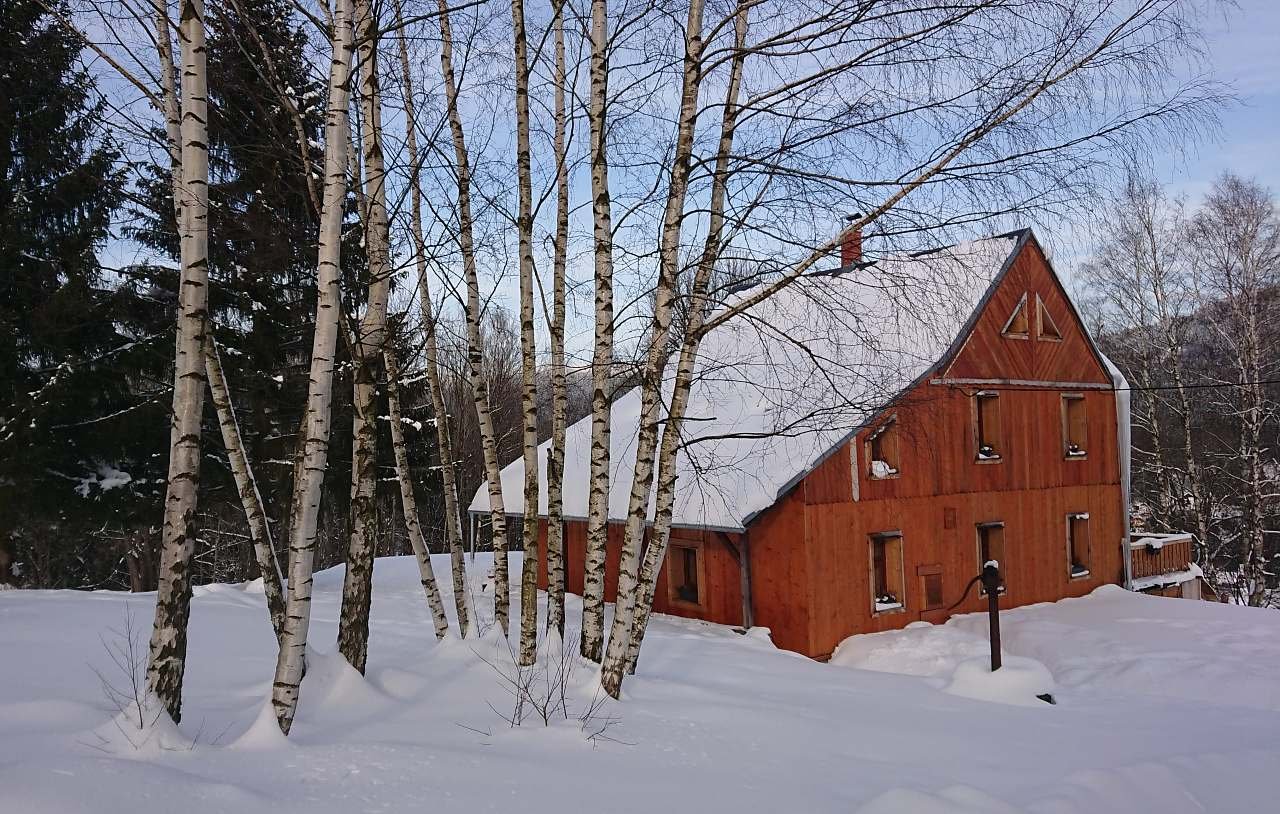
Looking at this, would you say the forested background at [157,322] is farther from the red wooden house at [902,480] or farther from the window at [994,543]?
the window at [994,543]

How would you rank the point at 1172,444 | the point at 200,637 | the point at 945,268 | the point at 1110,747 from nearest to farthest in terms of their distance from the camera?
the point at 945,268
the point at 1110,747
the point at 200,637
the point at 1172,444

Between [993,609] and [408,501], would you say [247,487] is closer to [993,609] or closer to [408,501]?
[408,501]

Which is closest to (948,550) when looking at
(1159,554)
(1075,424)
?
(1075,424)

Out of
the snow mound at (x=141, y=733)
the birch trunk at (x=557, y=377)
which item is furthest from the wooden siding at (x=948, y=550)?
the snow mound at (x=141, y=733)

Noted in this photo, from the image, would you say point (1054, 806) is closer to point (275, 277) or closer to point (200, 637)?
point (200, 637)

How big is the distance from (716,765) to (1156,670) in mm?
8024

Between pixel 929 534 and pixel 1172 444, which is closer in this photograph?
pixel 929 534

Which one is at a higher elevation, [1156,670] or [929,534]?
[929,534]

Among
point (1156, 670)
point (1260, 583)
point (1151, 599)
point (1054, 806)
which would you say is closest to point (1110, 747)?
point (1054, 806)

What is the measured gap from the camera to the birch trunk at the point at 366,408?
5.72 metres

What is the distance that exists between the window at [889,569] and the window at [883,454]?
3.08 ft

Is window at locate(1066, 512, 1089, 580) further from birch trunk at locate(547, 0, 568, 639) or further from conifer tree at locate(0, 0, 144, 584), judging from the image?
conifer tree at locate(0, 0, 144, 584)

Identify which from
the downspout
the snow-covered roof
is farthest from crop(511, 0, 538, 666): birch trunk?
the downspout

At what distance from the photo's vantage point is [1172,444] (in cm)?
2756
